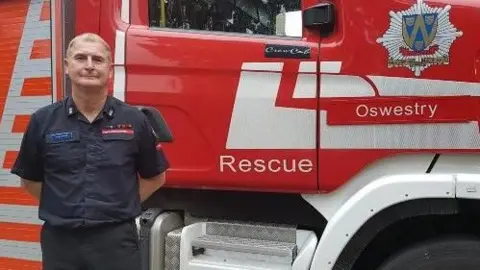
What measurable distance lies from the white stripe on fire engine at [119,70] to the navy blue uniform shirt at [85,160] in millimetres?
689

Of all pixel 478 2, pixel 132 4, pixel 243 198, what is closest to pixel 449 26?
pixel 478 2

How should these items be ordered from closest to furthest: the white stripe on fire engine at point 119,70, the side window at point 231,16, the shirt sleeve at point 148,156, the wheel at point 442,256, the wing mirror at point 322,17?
the shirt sleeve at point 148,156 < the wheel at point 442,256 < the wing mirror at point 322,17 < the side window at point 231,16 < the white stripe on fire engine at point 119,70

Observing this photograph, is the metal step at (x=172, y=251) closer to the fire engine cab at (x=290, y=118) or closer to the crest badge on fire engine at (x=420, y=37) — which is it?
the fire engine cab at (x=290, y=118)

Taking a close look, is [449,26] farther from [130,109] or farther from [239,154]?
[130,109]

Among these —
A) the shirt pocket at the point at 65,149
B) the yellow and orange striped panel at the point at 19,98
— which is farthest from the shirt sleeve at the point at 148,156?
the yellow and orange striped panel at the point at 19,98

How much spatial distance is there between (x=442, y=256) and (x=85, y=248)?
138cm

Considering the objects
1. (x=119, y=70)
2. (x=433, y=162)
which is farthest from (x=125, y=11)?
(x=433, y=162)

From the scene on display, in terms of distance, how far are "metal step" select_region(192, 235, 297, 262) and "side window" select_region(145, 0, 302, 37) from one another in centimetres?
95

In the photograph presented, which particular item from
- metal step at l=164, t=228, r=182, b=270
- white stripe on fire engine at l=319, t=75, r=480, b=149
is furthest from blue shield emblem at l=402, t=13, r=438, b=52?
metal step at l=164, t=228, r=182, b=270

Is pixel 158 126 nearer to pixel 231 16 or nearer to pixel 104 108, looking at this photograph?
pixel 104 108

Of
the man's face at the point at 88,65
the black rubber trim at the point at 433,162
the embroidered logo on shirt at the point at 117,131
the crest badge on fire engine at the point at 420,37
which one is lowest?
the black rubber trim at the point at 433,162

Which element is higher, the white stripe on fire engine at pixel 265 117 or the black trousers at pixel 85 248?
the white stripe on fire engine at pixel 265 117

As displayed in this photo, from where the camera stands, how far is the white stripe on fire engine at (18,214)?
10.1 feet

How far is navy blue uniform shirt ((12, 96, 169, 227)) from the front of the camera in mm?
2064
